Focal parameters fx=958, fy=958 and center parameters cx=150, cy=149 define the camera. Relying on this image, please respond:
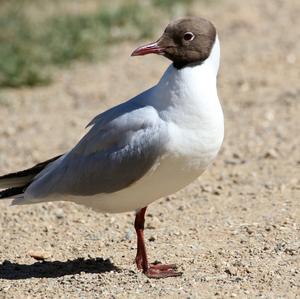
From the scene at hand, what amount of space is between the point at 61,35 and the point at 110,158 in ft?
25.4

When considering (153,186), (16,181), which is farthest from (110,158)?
(16,181)

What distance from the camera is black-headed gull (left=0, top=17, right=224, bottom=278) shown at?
235 inches

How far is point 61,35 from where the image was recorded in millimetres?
13742

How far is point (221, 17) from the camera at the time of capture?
48.3 feet

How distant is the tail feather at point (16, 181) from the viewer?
22.0 ft

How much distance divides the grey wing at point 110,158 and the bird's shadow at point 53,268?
0.54 m

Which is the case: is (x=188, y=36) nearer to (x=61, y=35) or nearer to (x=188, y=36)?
(x=188, y=36)

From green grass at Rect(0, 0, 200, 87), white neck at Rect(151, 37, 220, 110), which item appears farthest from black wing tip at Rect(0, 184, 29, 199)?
green grass at Rect(0, 0, 200, 87)

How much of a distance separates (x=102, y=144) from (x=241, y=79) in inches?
226

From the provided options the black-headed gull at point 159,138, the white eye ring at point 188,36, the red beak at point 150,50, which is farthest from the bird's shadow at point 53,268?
the white eye ring at point 188,36

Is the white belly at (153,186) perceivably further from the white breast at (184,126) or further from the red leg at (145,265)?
the red leg at (145,265)

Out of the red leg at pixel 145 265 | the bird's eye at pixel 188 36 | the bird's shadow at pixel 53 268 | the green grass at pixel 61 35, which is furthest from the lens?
the green grass at pixel 61 35

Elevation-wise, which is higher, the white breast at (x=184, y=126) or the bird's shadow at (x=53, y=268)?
the white breast at (x=184, y=126)

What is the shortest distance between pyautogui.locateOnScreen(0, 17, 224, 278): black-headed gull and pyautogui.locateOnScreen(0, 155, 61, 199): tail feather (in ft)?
1.02
